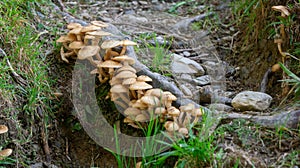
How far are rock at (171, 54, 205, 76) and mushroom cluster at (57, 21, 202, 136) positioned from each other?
55cm

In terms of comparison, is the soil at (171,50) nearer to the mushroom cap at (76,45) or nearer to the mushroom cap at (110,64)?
the mushroom cap at (76,45)

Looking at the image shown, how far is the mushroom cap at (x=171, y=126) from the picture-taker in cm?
274

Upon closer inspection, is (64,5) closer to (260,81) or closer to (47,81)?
(47,81)

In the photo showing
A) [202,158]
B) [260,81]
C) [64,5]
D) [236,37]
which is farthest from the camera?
[64,5]

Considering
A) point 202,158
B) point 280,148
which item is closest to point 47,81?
point 202,158

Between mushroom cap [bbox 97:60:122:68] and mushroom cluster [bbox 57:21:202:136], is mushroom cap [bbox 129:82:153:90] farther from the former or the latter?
mushroom cap [bbox 97:60:122:68]

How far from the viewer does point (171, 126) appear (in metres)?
2.75

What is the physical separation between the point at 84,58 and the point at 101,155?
828 mm

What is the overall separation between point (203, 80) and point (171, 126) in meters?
1.08

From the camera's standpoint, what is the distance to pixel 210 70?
3.87 meters

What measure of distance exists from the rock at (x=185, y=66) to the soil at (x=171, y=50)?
0.89ft

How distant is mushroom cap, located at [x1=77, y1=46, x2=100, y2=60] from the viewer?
3.14m

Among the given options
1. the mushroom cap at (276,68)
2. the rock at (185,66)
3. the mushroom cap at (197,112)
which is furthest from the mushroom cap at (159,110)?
the mushroom cap at (276,68)

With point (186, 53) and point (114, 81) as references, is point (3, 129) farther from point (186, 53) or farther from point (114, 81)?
point (186, 53)
